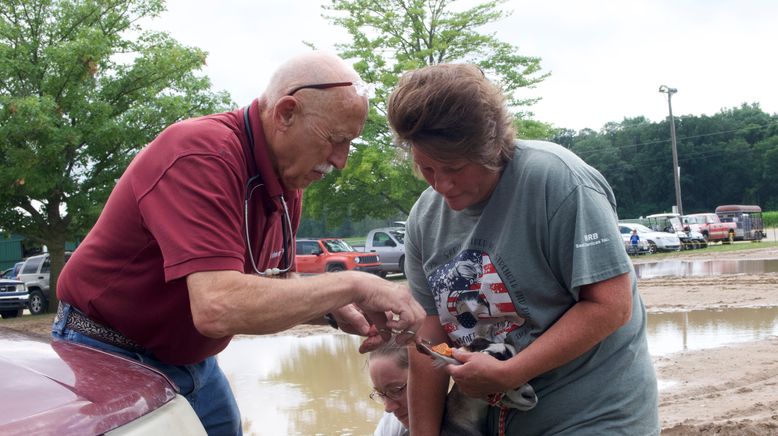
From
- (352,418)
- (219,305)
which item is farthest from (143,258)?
(352,418)

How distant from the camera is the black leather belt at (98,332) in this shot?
8.71 feet

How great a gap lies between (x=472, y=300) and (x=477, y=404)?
39 centimetres

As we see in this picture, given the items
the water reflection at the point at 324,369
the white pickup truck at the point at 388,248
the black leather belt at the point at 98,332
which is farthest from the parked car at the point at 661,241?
the black leather belt at the point at 98,332

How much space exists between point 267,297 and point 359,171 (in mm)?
24422

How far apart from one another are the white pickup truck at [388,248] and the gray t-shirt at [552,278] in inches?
894

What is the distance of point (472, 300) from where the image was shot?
254 centimetres

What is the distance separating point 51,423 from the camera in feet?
5.35

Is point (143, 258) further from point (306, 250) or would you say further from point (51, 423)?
point (306, 250)

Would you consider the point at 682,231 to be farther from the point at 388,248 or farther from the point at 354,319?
the point at 354,319

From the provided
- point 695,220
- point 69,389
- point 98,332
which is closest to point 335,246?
point 695,220

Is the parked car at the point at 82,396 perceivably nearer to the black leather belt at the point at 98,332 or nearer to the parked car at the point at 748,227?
the black leather belt at the point at 98,332

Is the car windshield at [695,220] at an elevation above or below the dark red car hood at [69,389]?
below

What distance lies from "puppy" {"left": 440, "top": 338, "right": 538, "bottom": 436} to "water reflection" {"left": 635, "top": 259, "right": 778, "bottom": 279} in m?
17.3

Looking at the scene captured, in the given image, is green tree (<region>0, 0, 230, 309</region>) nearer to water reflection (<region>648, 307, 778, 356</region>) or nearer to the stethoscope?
water reflection (<region>648, 307, 778, 356</region>)
